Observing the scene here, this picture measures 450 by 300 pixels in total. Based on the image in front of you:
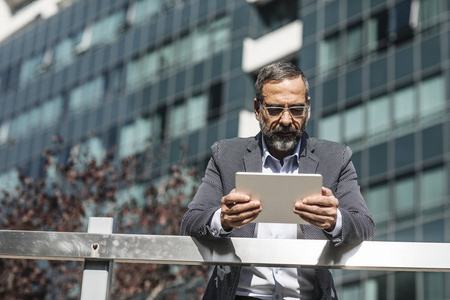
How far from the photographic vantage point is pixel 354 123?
114ft

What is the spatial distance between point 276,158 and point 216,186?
1.07 ft

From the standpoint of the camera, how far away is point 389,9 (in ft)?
113

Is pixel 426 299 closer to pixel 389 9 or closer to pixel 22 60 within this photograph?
pixel 389 9

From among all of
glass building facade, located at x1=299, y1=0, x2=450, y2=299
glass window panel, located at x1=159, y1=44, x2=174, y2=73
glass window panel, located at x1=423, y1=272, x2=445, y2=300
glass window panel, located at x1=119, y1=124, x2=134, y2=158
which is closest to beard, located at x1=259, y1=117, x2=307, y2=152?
glass building facade, located at x1=299, y1=0, x2=450, y2=299

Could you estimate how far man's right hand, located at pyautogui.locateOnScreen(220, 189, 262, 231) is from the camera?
4137mm

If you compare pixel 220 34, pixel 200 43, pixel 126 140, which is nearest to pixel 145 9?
pixel 200 43

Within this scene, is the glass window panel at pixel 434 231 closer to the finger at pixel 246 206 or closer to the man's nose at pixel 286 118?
the man's nose at pixel 286 118

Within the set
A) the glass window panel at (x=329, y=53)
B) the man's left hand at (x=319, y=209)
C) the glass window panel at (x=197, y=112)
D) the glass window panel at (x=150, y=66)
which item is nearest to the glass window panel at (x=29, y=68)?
the glass window panel at (x=150, y=66)

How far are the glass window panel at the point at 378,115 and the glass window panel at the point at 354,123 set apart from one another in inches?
13.2

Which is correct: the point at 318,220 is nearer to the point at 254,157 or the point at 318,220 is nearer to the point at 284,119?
the point at 284,119

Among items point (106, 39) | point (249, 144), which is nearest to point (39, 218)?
point (249, 144)

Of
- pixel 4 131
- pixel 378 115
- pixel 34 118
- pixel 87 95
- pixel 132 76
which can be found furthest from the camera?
pixel 4 131

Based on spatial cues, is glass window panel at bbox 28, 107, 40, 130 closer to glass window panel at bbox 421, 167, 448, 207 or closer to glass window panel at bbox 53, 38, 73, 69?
glass window panel at bbox 53, 38, 73, 69

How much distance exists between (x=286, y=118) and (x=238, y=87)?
35.5 meters
